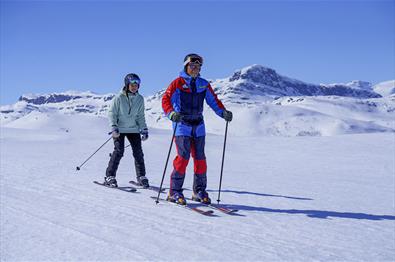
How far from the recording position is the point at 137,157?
7750mm

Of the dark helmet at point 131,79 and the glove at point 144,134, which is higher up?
the dark helmet at point 131,79

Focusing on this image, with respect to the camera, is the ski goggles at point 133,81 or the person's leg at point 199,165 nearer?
the person's leg at point 199,165

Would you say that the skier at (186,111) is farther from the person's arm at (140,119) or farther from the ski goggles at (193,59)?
the person's arm at (140,119)

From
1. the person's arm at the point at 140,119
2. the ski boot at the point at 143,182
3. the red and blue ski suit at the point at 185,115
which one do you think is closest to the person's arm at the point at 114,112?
the person's arm at the point at 140,119

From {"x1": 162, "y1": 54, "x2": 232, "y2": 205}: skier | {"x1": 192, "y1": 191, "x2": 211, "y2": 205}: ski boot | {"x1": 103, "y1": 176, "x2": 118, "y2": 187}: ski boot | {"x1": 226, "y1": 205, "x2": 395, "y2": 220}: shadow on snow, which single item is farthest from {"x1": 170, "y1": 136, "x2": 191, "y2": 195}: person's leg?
{"x1": 103, "y1": 176, "x2": 118, "y2": 187}: ski boot

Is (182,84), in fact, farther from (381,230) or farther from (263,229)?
(381,230)

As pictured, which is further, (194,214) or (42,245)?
(194,214)

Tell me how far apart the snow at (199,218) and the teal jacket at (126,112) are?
1.26 meters

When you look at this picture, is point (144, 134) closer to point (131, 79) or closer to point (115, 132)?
point (115, 132)

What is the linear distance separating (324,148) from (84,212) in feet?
40.0

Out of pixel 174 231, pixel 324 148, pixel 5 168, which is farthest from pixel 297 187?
pixel 324 148

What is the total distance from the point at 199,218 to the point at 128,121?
133 inches

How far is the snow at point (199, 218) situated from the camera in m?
3.69

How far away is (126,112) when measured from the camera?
768 centimetres
